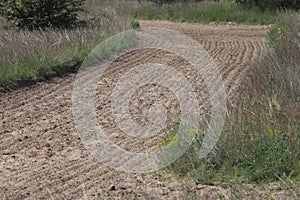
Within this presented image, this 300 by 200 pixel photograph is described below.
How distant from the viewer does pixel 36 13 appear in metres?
15.2

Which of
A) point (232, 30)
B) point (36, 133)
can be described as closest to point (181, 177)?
point (36, 133)

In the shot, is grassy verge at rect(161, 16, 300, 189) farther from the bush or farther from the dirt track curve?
the bush

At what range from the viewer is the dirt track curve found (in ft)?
18.4

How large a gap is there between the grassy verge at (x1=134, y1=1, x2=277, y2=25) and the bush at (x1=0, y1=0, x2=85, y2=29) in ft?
31.9

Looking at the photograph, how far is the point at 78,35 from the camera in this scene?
13766mm

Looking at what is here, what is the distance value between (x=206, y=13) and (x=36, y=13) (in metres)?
11.2

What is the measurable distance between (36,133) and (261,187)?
10.8 ft

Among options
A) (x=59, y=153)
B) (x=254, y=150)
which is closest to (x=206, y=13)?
(x=59, y=153)

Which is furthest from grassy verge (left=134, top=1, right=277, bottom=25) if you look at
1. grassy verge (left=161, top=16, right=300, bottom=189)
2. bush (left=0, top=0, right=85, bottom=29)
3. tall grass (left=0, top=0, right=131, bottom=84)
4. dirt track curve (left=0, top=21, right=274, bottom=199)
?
grassy verge (left=161, top=16, right=300, bottom=189)

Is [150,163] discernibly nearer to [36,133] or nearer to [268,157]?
[268,157]

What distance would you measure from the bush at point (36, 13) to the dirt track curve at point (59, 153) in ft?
14.3

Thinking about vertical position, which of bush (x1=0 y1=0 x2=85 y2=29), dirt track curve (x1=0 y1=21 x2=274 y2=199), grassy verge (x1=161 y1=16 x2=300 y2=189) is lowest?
bush (x1=0 y1=0 x2=85 y2=29)

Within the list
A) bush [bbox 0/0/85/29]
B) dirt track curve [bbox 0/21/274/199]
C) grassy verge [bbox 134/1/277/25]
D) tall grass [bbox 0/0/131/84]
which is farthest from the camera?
grassy verge [bbox 134/1/277/25]

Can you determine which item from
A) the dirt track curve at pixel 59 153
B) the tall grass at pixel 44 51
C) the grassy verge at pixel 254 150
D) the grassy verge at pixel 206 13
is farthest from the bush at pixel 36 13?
the grassy verge at pixel 206 13
